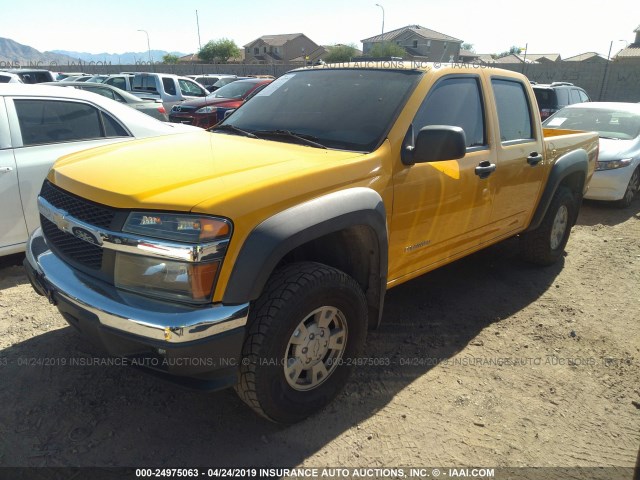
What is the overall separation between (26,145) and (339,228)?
322cm

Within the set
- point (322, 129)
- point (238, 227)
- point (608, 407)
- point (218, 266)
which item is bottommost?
point (608, 407)

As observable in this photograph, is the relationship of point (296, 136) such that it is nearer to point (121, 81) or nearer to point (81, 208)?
point (81, 208)

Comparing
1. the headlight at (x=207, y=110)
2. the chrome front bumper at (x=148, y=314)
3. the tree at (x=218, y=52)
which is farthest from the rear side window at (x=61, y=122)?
the tree at (x=218, y=52)

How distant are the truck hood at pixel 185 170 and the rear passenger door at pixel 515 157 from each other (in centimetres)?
155

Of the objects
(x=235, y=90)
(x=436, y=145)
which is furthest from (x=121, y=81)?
(x=436, y=145)

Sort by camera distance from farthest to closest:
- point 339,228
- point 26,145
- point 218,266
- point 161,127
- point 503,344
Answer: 1. point 161,127
2. point 26,145
3. point 503,344
4. point 339,228
5. point 218,266

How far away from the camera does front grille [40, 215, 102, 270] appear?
231 cm

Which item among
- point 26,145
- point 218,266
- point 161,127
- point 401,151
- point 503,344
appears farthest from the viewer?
point 161,127

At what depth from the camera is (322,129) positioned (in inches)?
120

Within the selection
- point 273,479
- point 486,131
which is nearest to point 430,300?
point 486,131

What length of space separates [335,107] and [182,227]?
60.1 inches

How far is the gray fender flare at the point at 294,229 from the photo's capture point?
6.84 feet

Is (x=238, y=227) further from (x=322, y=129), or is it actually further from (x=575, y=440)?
(x=575, y=440)

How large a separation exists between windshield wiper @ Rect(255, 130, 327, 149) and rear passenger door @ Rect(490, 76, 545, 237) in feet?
4.90
